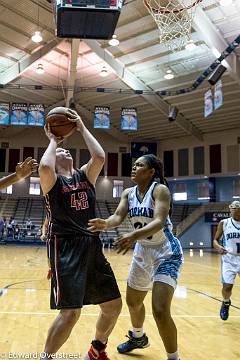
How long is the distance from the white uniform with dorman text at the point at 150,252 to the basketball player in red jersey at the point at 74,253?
21.5 inches

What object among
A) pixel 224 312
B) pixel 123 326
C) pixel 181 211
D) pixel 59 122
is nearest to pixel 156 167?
pixel 59 122

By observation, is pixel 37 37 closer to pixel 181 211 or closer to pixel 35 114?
pixel 35 114

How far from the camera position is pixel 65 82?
2162cm

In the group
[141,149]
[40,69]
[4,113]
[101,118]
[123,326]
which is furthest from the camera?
[141,149]

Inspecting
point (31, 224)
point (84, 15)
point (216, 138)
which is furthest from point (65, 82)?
point (84, 15)

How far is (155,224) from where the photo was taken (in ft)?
9.95

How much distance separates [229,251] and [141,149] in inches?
964

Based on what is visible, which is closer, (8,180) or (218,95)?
(8,180)

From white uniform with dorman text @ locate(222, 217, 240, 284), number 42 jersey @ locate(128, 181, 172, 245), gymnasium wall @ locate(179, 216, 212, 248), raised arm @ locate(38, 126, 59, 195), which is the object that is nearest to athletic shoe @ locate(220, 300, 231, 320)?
white uniform with dorman text @ locate(222, 217, 240, 284)

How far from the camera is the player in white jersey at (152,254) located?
317 centimetres

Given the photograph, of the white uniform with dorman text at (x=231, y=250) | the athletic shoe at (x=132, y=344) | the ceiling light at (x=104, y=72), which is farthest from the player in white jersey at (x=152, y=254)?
the ceiling light at (x=104, y=72)

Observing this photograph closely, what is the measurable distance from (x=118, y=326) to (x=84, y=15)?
430 centimetres

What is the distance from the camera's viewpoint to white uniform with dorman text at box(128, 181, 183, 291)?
3439 millimetres

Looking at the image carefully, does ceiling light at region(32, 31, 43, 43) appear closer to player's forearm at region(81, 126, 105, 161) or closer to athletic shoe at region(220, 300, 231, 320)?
athletic shoe at region(220, 300, 231, 320)
